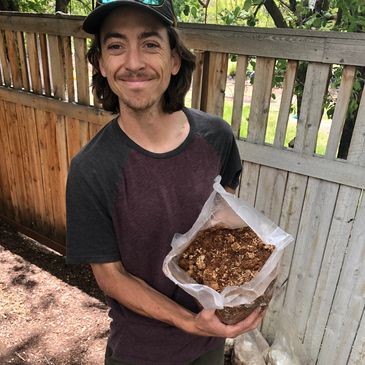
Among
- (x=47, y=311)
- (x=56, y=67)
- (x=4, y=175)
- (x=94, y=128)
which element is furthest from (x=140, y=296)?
(x=4, y=175)

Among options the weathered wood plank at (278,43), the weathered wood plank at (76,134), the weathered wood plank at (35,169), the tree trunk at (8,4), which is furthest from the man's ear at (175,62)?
the tree trunk at (8,4)

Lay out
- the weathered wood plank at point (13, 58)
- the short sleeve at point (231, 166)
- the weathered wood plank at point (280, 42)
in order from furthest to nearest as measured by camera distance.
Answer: the weathered wood plank at point (13, 58) < the weathered wood plank at point (280, 42) < the short sleeve at point (231, 166)

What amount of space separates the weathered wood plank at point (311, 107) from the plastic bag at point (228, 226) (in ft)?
3.23

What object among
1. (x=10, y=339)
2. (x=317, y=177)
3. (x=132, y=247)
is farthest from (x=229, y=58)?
(x=10, y=339)

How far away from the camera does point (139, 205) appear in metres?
1.33

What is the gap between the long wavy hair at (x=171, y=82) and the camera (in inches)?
58.4

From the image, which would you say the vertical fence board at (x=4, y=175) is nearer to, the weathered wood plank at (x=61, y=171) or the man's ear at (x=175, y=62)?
the weathered wood plank at (x=61, y=171)

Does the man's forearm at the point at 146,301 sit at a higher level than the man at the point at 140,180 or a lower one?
lower

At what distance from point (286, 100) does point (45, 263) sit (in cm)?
283

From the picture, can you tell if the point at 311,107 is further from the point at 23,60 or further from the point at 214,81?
the point at 23,60

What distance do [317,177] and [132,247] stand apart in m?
1.25

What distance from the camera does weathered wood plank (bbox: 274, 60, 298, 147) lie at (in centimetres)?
213

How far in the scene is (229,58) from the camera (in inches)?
96.3

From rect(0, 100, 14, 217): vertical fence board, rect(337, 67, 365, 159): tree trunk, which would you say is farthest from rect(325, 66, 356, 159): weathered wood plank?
rect(0, 100, 14, 217): vertical fence board
